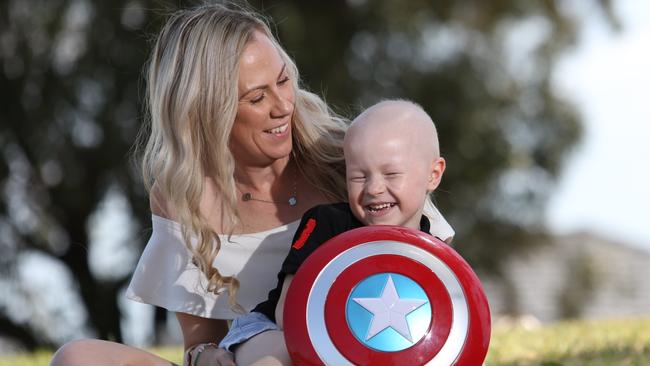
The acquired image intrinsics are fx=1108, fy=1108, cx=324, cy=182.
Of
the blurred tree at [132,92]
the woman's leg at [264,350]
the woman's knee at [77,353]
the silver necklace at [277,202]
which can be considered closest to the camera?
the woman's leg at [264,350]

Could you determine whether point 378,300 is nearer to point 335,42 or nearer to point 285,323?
point 285,323

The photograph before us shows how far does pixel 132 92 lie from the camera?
42.6 feet

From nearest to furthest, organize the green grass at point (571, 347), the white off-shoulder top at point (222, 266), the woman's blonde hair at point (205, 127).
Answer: the woman's blonde hair at point (205, 127) → the white off-shoulder top at point (222, 266) → the green grass at point (571, 347)

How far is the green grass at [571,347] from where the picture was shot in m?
4.84

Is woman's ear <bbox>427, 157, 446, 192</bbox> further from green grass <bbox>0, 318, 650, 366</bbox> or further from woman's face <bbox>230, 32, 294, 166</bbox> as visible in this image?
green grass <bbox>0, 318, 650, 366</bbox>

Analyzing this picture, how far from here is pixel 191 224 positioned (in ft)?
11.8

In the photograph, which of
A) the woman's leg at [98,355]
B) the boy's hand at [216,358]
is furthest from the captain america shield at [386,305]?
the woman's leg at [98,355]

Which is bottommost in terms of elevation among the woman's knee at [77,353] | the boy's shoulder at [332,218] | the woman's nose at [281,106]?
the woman's knee at [77,353]

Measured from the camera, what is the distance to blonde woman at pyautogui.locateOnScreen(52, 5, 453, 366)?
3576 mm

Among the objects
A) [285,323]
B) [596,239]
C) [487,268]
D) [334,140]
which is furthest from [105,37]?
→ [596,239]

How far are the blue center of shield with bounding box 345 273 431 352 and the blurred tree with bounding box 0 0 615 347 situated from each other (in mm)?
9622

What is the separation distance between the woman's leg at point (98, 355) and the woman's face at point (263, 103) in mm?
815

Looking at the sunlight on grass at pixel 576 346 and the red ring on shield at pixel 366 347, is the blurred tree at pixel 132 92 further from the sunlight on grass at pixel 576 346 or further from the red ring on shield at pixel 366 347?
the red ring on shield at pixel 366 347

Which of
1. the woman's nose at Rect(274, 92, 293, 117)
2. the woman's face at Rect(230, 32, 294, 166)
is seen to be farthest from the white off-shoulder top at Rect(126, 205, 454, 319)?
the woman's nose at Rect(274, 92, 293, 117)
